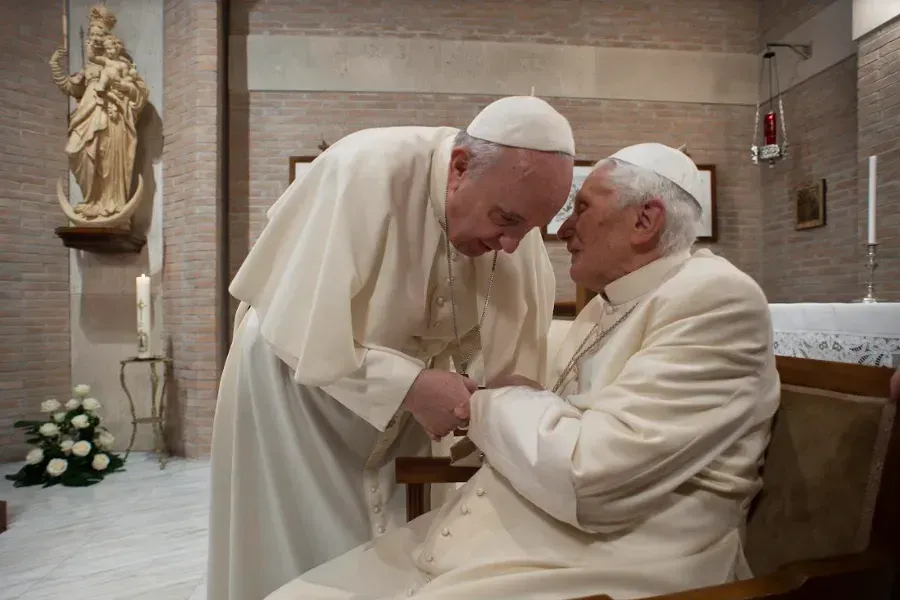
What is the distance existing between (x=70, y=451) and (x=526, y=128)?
5055mm

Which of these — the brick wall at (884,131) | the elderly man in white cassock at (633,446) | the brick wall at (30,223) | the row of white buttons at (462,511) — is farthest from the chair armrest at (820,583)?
the brick wall at (30,223)

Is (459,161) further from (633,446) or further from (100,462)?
(100,462)

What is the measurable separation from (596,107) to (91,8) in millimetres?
5147

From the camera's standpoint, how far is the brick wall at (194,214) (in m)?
5.84

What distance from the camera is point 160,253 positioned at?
6152 millimetres

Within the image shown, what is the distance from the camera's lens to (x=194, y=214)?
586 centimetres

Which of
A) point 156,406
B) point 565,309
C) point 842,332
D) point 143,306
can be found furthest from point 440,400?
point 156,406

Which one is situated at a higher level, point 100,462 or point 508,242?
point 508,242

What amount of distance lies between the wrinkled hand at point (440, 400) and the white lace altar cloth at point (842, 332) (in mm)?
1860

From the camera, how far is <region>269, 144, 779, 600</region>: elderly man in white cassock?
1.19 metres

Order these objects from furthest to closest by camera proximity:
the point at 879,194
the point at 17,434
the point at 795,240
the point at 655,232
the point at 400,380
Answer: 1. the point at 795,240
2. the point at 17,434
3. the point at 879,194
4. the point at 400,380
5. the point at 655,232

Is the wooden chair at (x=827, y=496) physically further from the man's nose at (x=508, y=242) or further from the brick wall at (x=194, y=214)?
the brick wall at (x=194, y=214)

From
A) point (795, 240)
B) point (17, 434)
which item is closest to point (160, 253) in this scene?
point (17, 434)

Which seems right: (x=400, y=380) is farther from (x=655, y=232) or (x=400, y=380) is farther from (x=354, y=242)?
(x=655, y=232)
